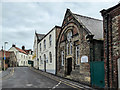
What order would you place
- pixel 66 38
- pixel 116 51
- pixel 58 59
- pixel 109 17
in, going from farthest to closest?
pixel 58 59, pixel 66 38, pixel 109 17, pixel 116 51

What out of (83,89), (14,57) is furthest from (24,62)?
(83,89)

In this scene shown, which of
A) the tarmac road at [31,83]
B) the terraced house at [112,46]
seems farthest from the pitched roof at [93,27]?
the tarmac road at [31,83]

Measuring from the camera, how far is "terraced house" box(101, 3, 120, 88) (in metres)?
8.58

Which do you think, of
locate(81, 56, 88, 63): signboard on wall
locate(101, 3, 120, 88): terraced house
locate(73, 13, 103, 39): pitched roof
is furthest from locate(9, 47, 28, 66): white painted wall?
locate(101, 3, 120, 88): terraced house

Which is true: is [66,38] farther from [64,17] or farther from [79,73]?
[79,73]

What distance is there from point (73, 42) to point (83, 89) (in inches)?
245

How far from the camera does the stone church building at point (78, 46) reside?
11633mm

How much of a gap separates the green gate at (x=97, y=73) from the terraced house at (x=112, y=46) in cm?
53

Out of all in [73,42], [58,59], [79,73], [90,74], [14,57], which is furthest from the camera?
[14,57]

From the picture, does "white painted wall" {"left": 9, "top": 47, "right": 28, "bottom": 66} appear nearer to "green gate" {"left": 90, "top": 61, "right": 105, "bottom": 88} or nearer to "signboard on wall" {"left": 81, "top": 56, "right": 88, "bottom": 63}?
"signboard on wall" {"left": 81, "top": 56, "right": 88, "bottom": 63}

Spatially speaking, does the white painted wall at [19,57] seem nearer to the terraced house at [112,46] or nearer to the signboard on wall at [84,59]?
the signboard on wall at [84,59]

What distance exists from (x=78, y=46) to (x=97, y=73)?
4567 mm

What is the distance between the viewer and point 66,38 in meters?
17.1

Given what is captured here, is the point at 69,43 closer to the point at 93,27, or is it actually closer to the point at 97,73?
the point at 93,27
